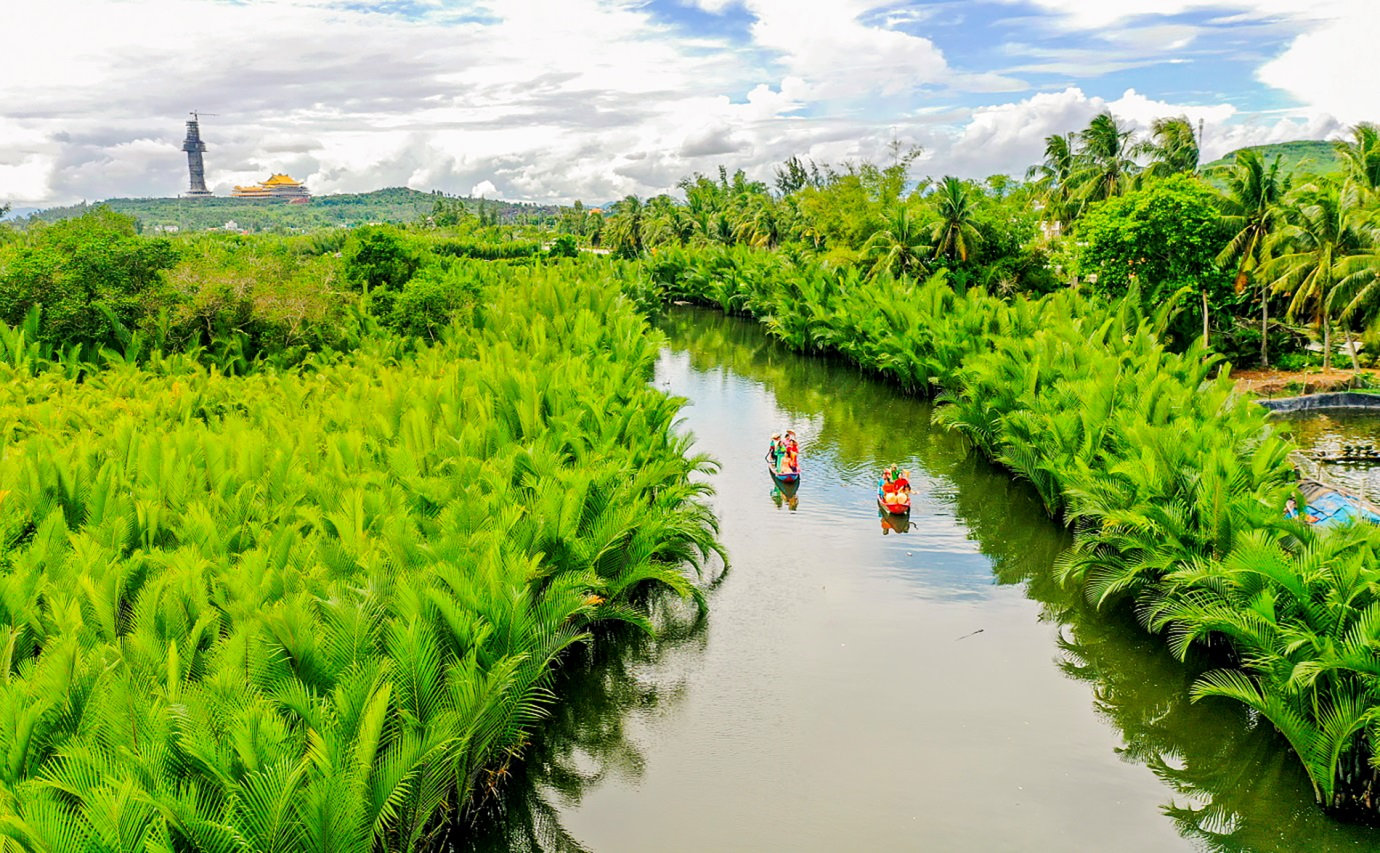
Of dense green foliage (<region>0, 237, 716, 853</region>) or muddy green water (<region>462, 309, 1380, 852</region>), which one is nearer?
dense green foliage (<region>0, 237, 716, 853</region>)

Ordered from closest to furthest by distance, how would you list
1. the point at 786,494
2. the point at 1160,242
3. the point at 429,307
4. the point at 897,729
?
1. the point at 897,729
2. the point at 786,494
3. the point at 429,307
4. the point at 1160,242

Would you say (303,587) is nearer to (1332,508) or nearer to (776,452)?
(776,452)

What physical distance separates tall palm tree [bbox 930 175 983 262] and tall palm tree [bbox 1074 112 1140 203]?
1318 centimetres

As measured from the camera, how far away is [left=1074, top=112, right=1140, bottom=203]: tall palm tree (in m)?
42.6

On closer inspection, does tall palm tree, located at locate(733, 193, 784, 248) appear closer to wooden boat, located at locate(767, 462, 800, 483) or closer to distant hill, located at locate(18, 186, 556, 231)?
wooden boat, located at locate(767, 462, 800, 483)

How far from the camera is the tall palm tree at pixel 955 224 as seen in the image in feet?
105

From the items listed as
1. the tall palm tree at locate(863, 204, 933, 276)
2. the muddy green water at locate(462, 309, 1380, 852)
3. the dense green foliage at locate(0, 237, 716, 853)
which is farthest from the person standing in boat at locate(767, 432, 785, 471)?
the tall palm tree at locate(863, 204, 933, 276)

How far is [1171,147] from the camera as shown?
40.7 m

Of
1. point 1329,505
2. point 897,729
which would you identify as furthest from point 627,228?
point 897,729

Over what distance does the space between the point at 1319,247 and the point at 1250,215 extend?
2.61 metres

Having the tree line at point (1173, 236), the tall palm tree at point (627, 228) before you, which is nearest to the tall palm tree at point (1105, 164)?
the tree line at point (1173, 236)

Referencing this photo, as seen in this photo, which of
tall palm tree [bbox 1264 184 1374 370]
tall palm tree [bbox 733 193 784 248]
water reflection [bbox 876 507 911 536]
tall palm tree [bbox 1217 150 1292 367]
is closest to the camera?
water reflection [bbox 876 507 911 536]

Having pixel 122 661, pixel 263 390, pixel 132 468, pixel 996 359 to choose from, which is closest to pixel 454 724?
pixel 122 661

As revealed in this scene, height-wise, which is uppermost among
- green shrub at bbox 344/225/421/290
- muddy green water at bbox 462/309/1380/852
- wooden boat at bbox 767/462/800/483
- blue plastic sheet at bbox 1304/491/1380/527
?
green shrub at bbox 344/225/421/290
